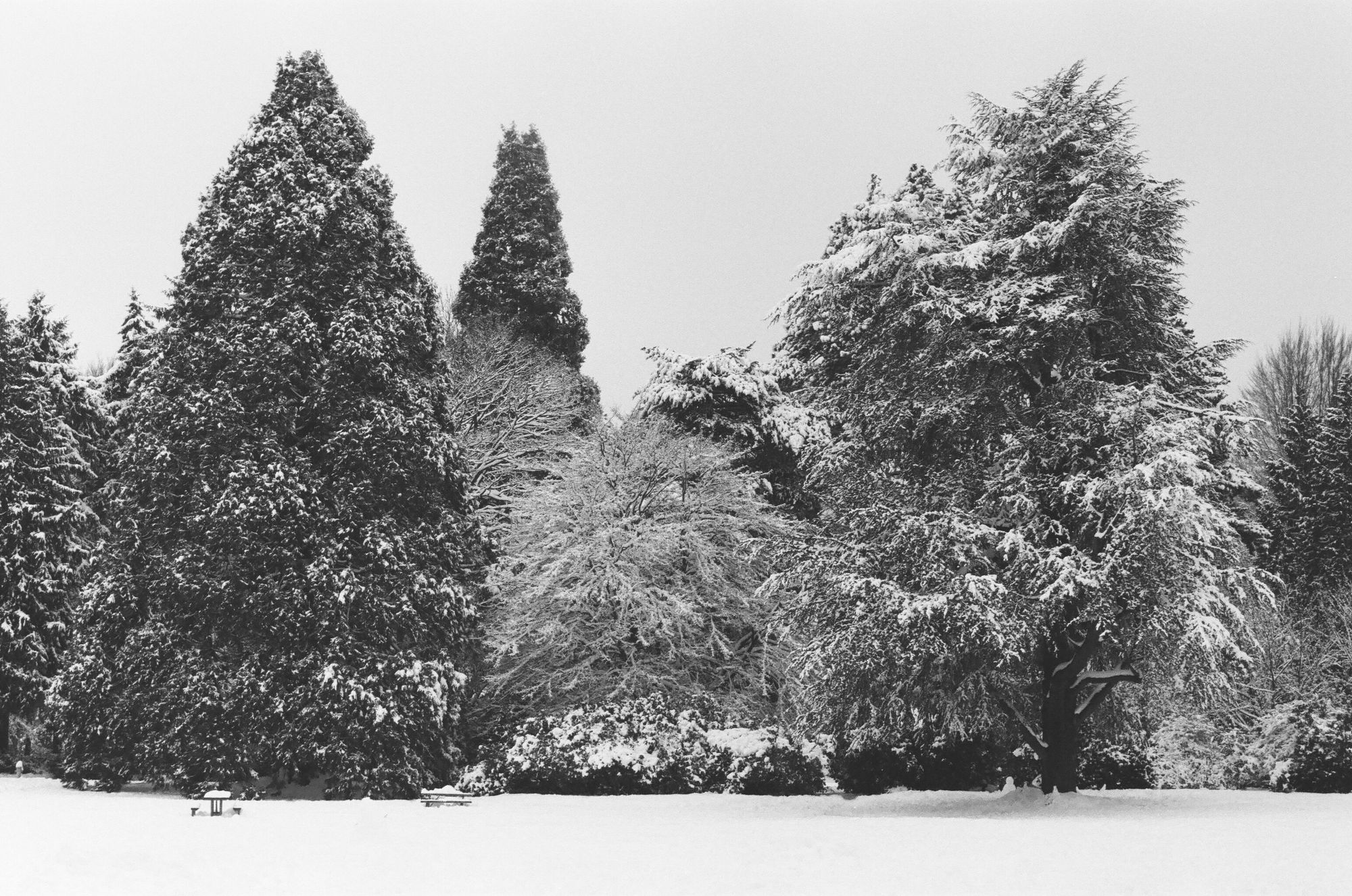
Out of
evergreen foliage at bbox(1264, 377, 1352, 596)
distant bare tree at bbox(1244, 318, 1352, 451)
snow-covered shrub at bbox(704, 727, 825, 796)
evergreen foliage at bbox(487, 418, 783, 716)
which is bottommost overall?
snow-covered shrub at bbox(704, 727, 825, 796)

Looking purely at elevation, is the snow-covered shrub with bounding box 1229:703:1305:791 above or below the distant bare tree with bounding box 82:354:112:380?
below

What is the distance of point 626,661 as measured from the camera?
73.8 feet

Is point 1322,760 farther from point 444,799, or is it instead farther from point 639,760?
point 444,799

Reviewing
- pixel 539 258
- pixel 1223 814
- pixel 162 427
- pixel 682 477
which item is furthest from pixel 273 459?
pixel 539 258

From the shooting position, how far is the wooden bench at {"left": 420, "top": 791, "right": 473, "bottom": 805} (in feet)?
52.4

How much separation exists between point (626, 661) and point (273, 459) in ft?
26.0

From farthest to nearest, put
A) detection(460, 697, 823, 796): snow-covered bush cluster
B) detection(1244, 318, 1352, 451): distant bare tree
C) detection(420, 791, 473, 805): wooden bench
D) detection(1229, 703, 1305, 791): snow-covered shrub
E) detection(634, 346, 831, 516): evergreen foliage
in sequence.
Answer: detection(1244, 318, 1352, 451): distant bare tree < detection(634, 346, 831, 516): evergreen foliage < detection(1229, 703, 1305, 791): snow-covered shrub < detection(460, 697, 823, 796): snow-covered bush cluster < detection(420, 791, 473, 805): wooden bench

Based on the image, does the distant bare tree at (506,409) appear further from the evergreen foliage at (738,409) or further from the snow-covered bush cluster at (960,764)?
the snow-covered bush cluster at (960,764)

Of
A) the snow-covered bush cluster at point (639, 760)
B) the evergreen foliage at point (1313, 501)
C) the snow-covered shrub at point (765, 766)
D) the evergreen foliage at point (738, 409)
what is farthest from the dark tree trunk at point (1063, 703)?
the evergreen foliage at point (1313, 501)

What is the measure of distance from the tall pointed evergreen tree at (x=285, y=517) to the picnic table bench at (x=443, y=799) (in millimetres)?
1381

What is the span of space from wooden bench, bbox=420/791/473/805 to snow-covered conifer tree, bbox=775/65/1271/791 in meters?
5.21

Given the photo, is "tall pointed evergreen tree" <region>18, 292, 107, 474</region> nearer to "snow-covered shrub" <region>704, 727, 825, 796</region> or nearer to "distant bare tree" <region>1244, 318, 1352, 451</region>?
"snow-covered shrub" <region>704, 727, 825, 796</region>

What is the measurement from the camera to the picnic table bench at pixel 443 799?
1596 cm

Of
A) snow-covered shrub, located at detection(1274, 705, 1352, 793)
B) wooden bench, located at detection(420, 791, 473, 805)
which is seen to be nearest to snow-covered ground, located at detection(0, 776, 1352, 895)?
wooden bench, located at detection(420, 791, 473, 805)
